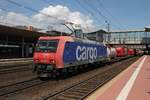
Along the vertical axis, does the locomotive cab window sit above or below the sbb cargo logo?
above

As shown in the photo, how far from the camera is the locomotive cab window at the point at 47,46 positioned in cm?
1935

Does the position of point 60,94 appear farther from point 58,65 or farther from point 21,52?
point 21,52

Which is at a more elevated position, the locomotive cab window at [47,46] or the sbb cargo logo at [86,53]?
the locomotive cab window at [47,46]

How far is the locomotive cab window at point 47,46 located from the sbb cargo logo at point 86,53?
303 cm

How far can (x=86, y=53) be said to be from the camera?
25.1 m

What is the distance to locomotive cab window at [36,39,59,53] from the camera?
63.5 ft

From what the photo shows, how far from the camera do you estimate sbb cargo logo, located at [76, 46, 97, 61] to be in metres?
22.6

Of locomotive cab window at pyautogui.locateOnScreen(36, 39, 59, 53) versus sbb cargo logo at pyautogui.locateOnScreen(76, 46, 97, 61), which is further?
sbb cargo logo at pyautogui.locateOnScreen(76, 46, 97, 61)

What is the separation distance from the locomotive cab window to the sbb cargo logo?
303cm

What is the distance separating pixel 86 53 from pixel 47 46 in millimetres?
6154

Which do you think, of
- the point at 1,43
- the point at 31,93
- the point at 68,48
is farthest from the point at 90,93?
the point at 1,43

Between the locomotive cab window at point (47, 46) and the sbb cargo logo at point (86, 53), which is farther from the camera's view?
the sbb cargo logo at point (86, 53)

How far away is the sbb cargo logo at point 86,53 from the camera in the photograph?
2259cm

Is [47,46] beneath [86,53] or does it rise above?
above
